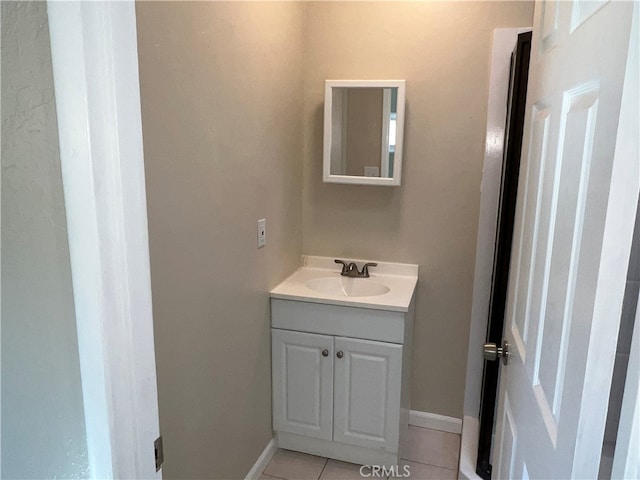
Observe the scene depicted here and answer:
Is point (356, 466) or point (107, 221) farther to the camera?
point (356, 466)

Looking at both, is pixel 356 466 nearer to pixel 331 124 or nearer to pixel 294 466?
pixel 294 466

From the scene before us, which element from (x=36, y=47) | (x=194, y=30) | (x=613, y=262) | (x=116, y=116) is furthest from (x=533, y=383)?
(x=194, y=30)

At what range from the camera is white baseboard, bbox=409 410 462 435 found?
2549 mm

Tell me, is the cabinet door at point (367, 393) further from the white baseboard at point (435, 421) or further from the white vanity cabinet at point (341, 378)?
the white baseboard at point (435, 421)

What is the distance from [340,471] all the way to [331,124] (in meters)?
1.61

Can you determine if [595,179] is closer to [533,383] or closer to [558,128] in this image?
[558,128]

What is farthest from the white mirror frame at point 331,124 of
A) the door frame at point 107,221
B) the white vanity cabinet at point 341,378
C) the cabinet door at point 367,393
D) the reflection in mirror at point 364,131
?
the door frame at point 107,221

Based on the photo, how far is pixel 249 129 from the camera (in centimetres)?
183

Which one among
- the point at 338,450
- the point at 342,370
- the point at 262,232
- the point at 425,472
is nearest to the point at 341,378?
the point at 342,370

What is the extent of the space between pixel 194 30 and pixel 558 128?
1.05 m

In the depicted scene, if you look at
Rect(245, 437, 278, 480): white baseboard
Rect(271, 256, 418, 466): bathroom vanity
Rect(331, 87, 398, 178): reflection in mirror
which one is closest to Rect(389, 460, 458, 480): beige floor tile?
Rect(271, 256, 418, 466): bathroom vanity

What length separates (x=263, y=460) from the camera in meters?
2.21

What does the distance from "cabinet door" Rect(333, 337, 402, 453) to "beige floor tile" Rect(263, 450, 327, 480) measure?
0.18 m

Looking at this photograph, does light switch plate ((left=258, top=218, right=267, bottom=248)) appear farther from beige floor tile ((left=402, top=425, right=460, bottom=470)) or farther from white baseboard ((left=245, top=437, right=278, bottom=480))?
beige floor tile ((left=402, top=425, right=460, bottom=470))
